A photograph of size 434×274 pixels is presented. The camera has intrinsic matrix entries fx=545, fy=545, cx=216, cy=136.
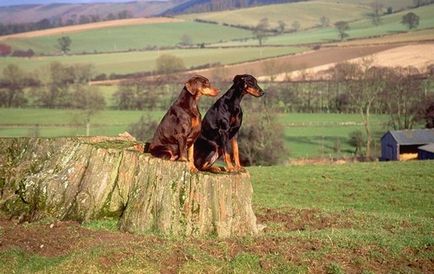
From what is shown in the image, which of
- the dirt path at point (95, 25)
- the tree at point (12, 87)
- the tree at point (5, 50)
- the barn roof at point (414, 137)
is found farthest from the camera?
the dirt path at point (95, 25)

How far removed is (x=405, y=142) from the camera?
43188 mm

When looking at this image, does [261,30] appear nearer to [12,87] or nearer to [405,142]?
[12,87]

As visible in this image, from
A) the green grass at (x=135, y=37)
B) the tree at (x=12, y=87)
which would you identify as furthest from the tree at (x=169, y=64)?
the green grass at (x=135, y=37)

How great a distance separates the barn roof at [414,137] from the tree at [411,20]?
65.5ft

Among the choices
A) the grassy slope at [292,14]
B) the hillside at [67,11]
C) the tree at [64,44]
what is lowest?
the tree at [64,44]

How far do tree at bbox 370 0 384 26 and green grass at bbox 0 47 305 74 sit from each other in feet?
53.6

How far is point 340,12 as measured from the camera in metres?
106

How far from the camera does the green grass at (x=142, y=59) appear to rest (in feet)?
222

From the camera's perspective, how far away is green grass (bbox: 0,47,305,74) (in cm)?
6775

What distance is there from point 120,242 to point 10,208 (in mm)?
3404

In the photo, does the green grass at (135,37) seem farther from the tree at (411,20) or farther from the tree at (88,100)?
the tree at (411,20)

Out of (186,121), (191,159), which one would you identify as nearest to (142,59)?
(191,159)

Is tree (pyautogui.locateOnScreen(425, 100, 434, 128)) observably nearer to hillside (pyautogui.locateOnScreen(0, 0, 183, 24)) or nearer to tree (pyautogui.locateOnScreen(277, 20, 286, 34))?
tree (pyautogui.locateOnScreen(277, 20, 286, 34))

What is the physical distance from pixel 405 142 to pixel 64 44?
203ft
